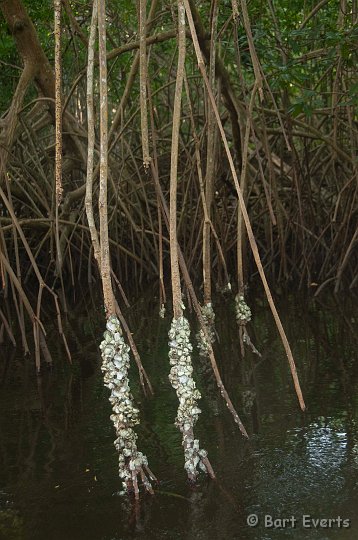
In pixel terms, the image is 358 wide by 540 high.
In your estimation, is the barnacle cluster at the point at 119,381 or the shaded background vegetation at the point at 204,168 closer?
the barnacle cluster at the point at 119,381

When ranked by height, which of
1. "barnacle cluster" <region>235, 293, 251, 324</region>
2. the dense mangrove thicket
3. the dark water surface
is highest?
the dense mangrove thicket

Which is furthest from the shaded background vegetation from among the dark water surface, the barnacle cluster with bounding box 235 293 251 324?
the barnacle cluster with bounding box 235 293 251 324

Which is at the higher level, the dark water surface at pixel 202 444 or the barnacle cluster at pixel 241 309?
the barnacle cluster at pixel 241 309

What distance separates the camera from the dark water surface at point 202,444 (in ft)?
8.10

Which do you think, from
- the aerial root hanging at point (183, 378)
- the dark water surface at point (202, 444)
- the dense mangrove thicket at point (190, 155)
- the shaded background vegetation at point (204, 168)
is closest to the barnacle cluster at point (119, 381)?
the aerial root hanging at point (183, 378)

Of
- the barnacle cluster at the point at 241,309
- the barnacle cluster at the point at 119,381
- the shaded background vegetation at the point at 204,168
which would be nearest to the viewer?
the barnacle cluster at the point at 119,381

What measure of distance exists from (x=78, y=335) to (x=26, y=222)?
1.15 meters

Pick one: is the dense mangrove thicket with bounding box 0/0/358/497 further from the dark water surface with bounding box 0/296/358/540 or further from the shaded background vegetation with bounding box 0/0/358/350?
the dark water surface with bounding box 0/296/358/540

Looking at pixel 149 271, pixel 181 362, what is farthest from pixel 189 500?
pixel 149 271

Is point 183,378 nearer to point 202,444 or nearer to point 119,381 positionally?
point 119,381

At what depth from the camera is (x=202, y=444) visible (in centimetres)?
304

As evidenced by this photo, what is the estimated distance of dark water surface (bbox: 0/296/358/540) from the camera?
247 centimetres

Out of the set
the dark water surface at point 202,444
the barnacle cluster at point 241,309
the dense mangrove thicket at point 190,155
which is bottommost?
the dark water surface at point 202,444

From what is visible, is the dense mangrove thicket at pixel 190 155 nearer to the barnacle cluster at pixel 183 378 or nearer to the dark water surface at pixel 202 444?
the dark water surface at pixel 202 444
